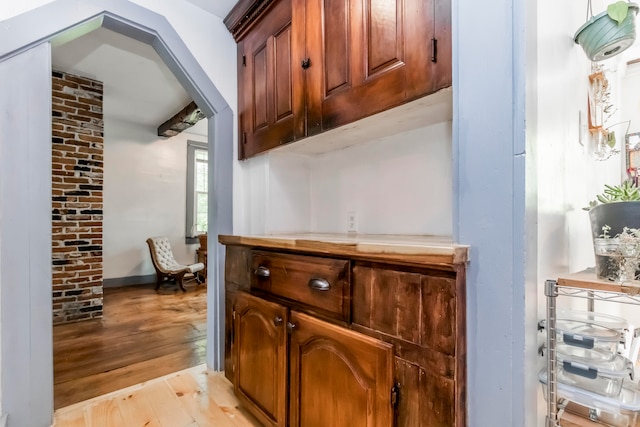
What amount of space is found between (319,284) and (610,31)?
125 centimetres

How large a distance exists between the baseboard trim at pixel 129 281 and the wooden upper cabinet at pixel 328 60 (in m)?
4.06

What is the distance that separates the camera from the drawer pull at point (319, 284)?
1099 mm

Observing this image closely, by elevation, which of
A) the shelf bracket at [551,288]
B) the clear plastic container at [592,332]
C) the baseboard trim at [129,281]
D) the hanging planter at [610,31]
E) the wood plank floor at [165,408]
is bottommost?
the baseboard trim at [129,281]

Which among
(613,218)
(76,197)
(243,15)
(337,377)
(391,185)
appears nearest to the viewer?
(613,218)

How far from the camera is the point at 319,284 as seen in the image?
1.12 metres

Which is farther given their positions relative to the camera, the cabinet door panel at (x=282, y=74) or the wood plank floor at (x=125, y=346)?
the wood plank floor at (x=125, y=346)

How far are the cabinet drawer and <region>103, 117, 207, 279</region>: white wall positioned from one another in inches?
174

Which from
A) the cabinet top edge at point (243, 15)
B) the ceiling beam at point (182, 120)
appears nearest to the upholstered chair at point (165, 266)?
the ceiling beam at point (182, 120)

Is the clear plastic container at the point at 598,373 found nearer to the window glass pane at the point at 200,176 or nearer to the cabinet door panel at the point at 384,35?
the cabinet door panel at the point at 384,35

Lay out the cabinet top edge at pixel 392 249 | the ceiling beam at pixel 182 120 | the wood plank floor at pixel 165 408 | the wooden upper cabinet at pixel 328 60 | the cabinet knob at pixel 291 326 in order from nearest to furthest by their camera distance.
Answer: the cabinet top edge at pixel 392 249 < the wooden upper cabinet at pixel 328 60 < the cabinet knob at pixel 291 326 < the wood plank floor at pixel 165 408 < the ceiling beam at pixel 182 120

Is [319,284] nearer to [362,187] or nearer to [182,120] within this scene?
[362,187]

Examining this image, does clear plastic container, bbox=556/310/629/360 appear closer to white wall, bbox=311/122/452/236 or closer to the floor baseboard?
white wall, bbox=311/122/452/236

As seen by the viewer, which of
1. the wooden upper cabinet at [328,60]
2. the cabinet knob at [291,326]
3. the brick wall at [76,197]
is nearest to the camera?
the wooden upper cabinet at [328,60]

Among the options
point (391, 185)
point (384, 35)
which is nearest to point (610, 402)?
point (391, 185)
